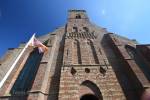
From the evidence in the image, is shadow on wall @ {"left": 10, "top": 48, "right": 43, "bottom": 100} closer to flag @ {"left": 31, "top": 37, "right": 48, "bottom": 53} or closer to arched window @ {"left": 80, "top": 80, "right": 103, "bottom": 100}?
flag @ {"left": 31, "top": 37, "right": 48, "bottom": 53}

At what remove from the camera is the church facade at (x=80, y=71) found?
13703 mm

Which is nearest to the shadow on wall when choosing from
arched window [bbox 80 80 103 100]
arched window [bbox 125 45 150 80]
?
arched window [bbox 80 80 103 100]

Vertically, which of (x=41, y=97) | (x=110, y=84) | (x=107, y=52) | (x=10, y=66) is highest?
(x=107, y=52)

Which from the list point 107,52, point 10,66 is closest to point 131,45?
point 107,52

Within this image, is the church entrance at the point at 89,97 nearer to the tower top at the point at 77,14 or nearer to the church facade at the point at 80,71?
the church facade at the point at 80,71

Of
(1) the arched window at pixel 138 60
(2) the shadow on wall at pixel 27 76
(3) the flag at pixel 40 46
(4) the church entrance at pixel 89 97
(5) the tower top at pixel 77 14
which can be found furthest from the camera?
Result: (5) the tower top at pixel 77 14

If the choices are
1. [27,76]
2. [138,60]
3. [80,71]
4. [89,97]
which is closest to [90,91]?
[89,97]

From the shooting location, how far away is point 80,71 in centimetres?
1569

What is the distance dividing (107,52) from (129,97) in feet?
21.0

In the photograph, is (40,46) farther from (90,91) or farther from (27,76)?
(90,91)

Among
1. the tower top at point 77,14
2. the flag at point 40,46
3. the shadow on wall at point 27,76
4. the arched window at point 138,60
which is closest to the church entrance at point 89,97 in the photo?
the shadow on wall at point 27,76

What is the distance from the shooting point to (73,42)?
815 inches

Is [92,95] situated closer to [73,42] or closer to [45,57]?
[45,57]

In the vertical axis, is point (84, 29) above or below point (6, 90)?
above
